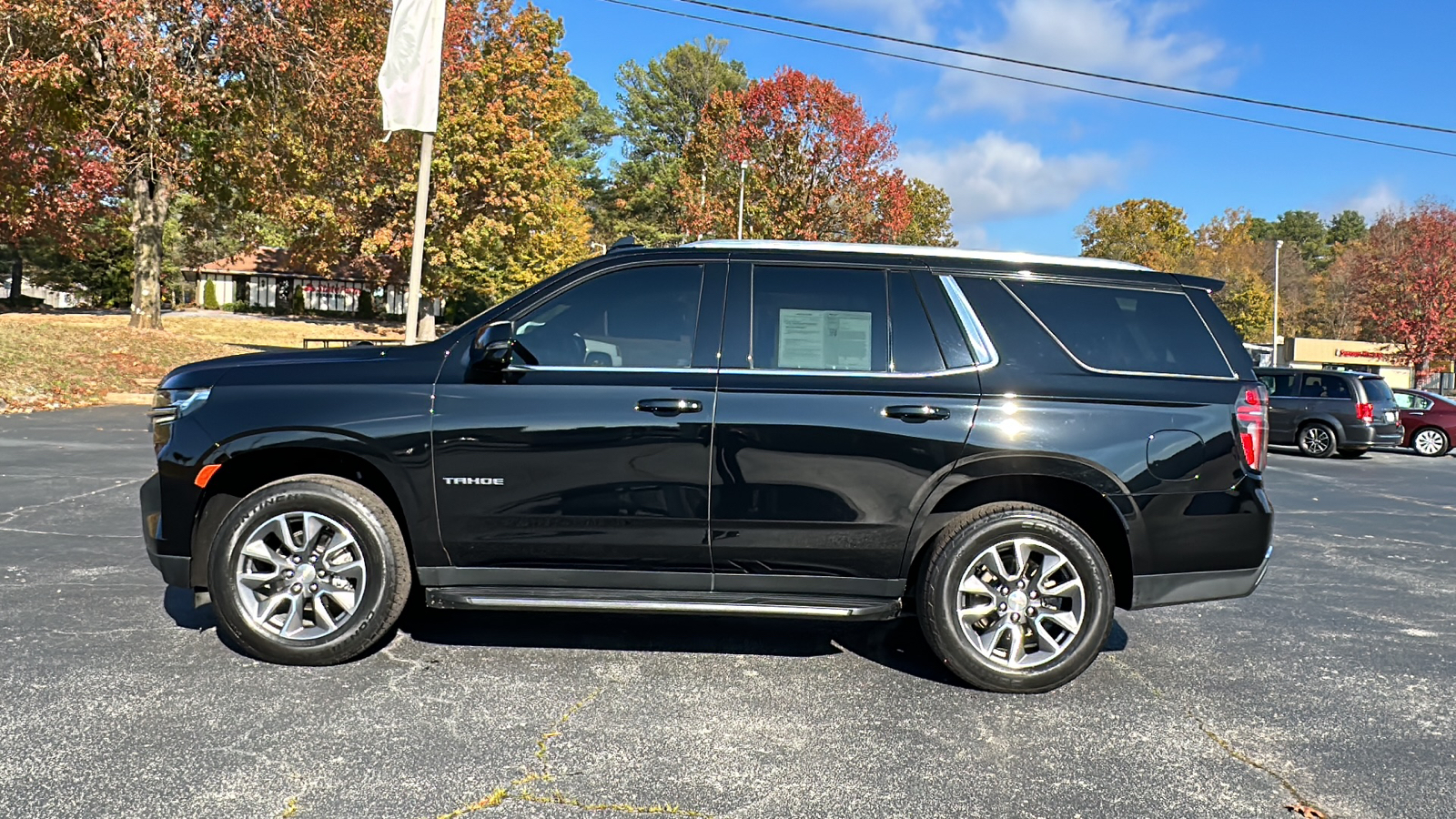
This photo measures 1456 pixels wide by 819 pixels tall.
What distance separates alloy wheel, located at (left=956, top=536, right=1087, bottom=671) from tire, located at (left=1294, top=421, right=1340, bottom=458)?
16.0 metres

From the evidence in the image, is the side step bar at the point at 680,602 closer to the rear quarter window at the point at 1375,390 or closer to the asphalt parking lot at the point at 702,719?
the asphalt parking lot at the point at 702,719

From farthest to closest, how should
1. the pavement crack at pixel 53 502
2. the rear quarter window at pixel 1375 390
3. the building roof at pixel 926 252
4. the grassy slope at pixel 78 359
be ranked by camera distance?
the rear quarter window at pixel 1375 390, the grassy slope at pixel 78 359, the pavement crack at pixel 53 502, the building roof at pixel 926 252

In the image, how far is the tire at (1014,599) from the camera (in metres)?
4.02

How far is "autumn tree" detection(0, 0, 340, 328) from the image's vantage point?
19.7 meters

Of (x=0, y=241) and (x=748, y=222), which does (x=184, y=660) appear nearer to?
(x=748, y=222)

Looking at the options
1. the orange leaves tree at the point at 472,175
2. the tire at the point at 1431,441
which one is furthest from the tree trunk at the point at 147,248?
the tire at the point at 1431,441

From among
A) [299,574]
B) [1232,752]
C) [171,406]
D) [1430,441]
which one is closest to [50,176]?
[171,406]

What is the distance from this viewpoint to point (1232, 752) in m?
3.54

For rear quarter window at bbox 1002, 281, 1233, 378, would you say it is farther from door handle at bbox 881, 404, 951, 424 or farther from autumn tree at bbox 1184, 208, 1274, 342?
autumn tree at bbox 1184, 208, 1274, 342

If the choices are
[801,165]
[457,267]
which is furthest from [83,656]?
[457,267]

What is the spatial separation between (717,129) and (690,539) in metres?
36.5

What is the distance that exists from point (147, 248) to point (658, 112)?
41796 millimetres

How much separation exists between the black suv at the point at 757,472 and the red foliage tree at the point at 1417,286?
130 ft

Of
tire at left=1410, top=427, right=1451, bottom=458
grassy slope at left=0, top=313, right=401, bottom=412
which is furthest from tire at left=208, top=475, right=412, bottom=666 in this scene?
tire at left=1410, top=427, right=1451, bottom=458
